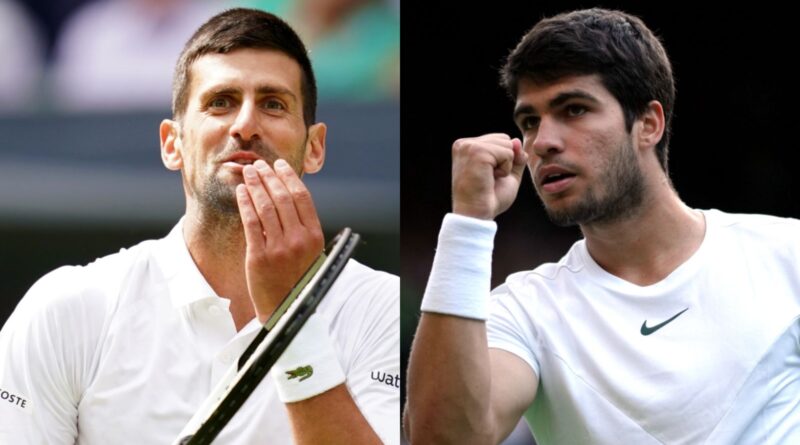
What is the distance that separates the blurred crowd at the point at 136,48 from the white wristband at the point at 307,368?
47 cm

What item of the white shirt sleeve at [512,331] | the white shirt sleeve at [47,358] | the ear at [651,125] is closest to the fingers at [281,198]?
the white shirt sleeve at [47,358]

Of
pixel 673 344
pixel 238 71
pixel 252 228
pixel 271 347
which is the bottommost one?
pixel 673 344

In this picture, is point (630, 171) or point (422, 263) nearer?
point (630, 171)

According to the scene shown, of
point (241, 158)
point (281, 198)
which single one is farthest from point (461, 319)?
point (241, 158)

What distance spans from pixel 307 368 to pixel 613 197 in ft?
2.87

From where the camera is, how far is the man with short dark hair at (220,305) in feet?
7.02

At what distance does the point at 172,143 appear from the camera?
228 centimetres

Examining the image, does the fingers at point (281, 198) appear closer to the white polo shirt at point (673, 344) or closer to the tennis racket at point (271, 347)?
the tennis racket at point (271, 347)

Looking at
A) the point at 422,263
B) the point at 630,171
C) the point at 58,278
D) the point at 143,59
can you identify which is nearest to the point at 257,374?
the point at 58,278

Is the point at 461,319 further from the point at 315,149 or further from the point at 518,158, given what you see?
the point at 315,149

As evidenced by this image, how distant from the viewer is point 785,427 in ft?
8.15

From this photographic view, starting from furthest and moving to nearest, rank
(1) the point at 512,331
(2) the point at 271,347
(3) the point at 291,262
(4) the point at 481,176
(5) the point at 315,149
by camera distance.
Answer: (1) the point at 512,331
(5) the point at 315,149
(4) the point at 481,176
(3) the point at 291,262
(2) the point at 271,347

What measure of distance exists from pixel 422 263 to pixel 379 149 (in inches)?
60.5

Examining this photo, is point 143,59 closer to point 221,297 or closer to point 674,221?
point 221,297
